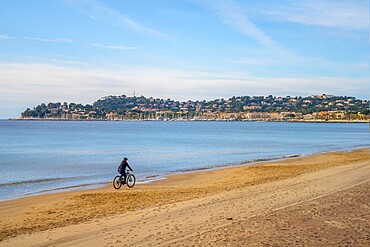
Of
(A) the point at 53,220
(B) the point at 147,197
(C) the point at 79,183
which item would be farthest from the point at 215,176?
(A) the point at 53,220

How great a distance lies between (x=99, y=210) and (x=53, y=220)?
203 centimetres

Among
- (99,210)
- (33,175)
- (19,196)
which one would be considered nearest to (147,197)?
(99,210)

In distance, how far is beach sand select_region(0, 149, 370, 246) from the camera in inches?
424

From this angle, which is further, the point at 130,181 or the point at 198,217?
the point at 130,181

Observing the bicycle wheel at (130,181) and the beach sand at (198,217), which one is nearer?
the beach sand at (198,217)

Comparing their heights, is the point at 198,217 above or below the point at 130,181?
above

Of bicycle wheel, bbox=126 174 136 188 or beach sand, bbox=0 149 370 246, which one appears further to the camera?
bicycle wheel, bbox=126 174 136 188

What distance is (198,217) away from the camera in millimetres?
13383

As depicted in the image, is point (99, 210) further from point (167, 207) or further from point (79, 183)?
point (79, 183)

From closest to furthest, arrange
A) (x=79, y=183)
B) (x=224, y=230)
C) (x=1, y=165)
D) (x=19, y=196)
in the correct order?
1. (x=224, y=230)
2. (x=19, y=196)
3. (x=79, y=183)
4. (x=1, y=165)

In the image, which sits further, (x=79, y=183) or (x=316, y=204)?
(x=79, y=183)

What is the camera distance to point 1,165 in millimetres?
35312

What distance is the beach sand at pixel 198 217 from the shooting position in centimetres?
1078

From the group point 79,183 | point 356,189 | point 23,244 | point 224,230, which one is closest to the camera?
point 23,244
